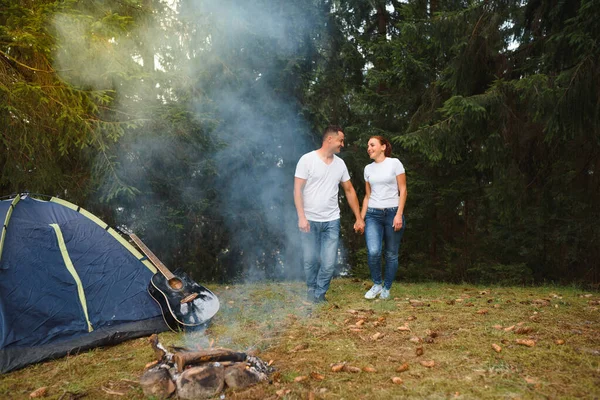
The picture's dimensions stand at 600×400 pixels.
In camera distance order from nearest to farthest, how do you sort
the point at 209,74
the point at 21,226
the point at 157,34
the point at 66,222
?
1. the point at 21,226
2. the point at 66,222
3. the point at 157,34
4. the point at 209,74

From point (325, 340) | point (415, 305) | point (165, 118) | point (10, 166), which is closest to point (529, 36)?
point (415, 305)

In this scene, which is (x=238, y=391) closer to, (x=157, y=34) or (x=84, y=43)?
(x=84, y=43)

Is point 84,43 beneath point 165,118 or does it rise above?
above

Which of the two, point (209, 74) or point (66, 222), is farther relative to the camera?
point (209, 74)

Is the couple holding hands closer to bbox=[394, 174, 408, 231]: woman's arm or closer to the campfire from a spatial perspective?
bbox=[394, 174, 408, 231]: woman's arm

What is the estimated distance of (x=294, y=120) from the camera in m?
9.89

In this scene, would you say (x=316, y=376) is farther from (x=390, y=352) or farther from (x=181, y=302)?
(x=181, y=302)

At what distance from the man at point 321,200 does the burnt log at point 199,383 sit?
7.27 ft

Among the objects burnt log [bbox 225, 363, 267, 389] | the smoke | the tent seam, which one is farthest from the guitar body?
the smoke

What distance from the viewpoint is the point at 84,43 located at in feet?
16.8

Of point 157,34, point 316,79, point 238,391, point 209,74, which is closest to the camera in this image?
point 238,391

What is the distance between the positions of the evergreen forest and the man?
7.40ft

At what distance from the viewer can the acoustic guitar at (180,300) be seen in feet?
13.5

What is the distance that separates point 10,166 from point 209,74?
3984mm
